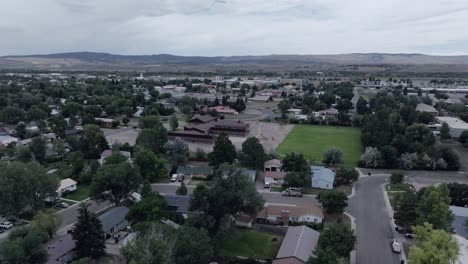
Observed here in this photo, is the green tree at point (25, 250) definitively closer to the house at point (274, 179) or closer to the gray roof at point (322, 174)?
the house at point (274, 179)

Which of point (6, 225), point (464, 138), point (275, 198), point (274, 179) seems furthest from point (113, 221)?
point (464, 138)

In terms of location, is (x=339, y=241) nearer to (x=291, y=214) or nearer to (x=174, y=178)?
(x=291, y=214)

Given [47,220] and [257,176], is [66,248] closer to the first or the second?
[47,220]

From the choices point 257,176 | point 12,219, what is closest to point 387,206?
point 257,176

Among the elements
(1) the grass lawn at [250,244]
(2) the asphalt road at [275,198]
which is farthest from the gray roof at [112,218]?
(1) the grass lawn at [250,244]

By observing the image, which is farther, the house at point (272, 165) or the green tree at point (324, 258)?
the house at point (272, 165)

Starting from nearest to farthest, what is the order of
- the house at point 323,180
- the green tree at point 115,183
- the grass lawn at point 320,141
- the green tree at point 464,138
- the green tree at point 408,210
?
the green tree at point 408,210 < the green tree at point 115,183 < the house at point 323,180 < the grass lawn at point 320,141 < the green tree at point 464,138
